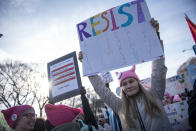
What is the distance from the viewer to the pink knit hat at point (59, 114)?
180 cm

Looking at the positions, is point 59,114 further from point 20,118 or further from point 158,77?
point 158,77

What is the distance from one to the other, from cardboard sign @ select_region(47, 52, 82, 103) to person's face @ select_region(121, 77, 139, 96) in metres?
0.74

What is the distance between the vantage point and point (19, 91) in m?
16.3

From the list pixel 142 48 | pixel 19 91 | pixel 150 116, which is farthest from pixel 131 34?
pixel 19 91

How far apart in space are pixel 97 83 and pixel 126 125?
31.1 inches

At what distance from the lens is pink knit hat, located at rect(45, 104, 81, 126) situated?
5.90 ft

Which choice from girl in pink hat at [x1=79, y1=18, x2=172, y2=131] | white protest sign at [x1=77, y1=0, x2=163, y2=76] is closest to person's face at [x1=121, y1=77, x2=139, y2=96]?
girl in pink hat at [x1=79, y1=18, x2=172, y2=131]

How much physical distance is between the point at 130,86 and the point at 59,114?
1.15 metres

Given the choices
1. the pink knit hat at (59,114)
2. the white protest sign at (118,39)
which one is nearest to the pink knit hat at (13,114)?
the pink knit hat at (59,114)

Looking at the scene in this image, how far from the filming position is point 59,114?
1.83 m

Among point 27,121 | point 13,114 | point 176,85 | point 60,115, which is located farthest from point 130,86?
point 176,85

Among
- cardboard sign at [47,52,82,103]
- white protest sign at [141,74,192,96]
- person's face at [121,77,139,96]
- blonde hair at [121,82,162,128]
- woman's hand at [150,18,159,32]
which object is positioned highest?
woman's hand at [150,18,159,32]

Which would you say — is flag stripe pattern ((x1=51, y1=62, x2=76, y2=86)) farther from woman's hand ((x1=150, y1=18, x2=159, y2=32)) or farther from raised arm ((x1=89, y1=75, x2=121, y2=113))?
woman's hand ((x1=150, y1=18, x2=159, y2=32))

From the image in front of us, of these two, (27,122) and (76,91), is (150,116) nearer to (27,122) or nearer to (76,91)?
(76,91)
